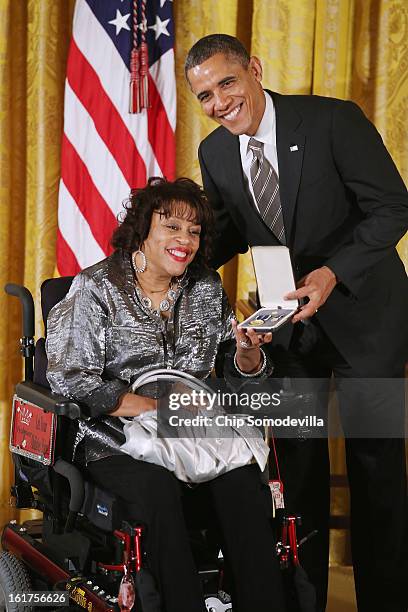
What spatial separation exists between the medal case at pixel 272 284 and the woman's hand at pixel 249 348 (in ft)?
0.25

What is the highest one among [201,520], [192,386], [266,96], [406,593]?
[266,96]

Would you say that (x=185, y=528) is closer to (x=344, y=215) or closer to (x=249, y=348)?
(x=249, y=348)

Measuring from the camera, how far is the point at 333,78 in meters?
3.69

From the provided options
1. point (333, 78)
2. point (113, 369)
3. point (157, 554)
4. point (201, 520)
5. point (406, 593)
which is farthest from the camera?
point (333, 78)

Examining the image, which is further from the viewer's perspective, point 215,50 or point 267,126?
point 267,126

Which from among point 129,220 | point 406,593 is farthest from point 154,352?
point 406,593

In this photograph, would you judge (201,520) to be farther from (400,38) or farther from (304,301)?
(400,38)

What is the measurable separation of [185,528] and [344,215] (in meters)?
1.05

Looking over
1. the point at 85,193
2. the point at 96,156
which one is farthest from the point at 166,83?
the point at 85,193

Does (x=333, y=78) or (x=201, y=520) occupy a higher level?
(x=333, y=78)

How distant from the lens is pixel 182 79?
3.79 m

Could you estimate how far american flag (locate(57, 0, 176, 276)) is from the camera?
356 centimetres

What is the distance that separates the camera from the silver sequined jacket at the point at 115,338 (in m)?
2.56

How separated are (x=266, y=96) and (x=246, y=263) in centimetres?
107
